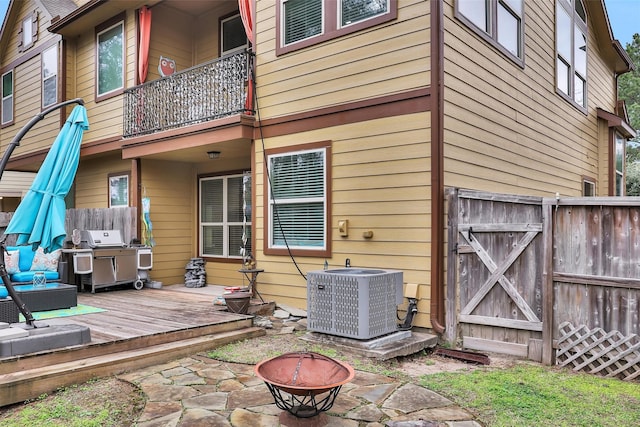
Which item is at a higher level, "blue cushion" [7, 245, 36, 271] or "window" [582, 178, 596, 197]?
"window" [582, 178, 596, 197]

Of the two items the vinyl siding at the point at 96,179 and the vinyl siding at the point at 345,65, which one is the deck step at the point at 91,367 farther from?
the vinyl siding at the point at 96,179

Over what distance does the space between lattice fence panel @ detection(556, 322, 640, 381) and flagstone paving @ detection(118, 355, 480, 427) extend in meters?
1.77

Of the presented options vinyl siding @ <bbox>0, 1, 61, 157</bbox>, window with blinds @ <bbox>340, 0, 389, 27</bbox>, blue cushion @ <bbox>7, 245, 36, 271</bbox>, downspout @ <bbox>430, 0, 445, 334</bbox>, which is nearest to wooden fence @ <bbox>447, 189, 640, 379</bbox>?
downspout @ <bbox>430, 0, 445, 334</bbox>

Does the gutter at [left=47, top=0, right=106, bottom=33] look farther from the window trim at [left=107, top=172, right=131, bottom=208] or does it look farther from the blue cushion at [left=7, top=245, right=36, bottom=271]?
the blue cushion at [left=7, top=245, right=36, bottom=271]

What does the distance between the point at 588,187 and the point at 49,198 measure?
1085cm

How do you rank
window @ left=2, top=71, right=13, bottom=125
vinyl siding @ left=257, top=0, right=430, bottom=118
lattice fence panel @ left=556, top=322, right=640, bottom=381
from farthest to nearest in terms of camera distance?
1. window @ left=2, top=71, right=13, bottom=125
2. vinyl siding @ left=257, top=0, right=430, bottom=118
3. lattice fence panel @ left=556, top=322, right=640, bottom=381

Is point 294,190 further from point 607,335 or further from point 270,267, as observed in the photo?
point 607,335

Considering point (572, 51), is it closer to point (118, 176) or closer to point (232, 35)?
point (232, 35)

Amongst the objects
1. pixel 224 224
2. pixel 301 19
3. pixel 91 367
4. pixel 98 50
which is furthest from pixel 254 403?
pixel 98 50

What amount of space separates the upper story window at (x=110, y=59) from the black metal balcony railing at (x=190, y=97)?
3.23ft

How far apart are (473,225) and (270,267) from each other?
10.4 ft

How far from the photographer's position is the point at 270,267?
A: 7.31 meters

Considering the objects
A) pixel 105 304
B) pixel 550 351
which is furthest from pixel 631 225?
pixel 105 304

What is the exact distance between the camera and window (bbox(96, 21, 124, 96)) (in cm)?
1011
